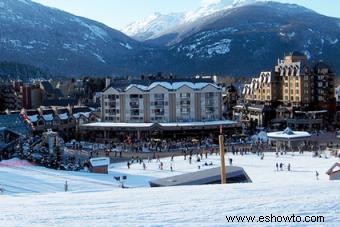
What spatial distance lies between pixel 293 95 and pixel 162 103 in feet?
67.5

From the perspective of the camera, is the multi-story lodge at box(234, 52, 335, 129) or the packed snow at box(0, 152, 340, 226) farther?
the multi-story lodge at box(234, 52, 335, 129)

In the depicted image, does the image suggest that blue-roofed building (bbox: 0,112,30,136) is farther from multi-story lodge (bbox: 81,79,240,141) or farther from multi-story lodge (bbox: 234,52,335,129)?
multi-story lodge (bbox: 234,52,335,129)

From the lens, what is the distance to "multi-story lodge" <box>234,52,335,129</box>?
7622 centimetres

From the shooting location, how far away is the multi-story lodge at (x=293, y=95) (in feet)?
250

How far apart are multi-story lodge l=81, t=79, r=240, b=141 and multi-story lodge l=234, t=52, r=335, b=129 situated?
27.2 feet

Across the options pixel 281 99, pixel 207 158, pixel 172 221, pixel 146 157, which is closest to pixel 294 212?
pixel 172 221

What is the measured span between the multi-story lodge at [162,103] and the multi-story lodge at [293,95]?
8.28 metres

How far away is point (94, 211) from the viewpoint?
39.5ft

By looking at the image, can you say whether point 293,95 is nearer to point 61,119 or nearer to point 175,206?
point 61,119

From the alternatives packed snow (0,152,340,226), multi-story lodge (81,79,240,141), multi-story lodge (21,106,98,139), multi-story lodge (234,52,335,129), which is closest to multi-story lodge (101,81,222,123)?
multi-story lodge (81,79,240,141)

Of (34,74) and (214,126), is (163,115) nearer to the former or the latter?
(214,126)

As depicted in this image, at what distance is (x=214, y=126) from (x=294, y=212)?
55963 mm

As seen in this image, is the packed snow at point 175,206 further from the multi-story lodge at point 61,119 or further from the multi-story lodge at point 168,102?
the multi-story lodge at point 168,102

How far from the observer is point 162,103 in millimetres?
72000
